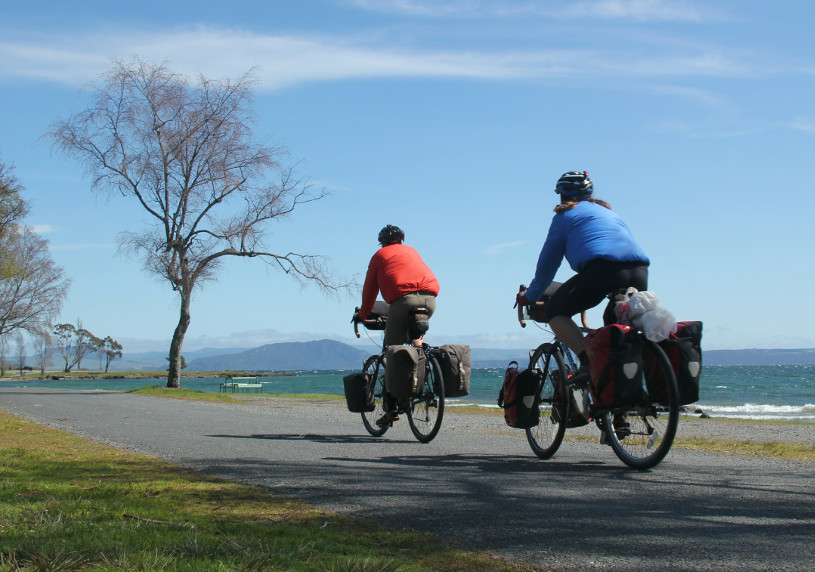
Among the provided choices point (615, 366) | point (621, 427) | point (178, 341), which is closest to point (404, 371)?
point (621, 427)

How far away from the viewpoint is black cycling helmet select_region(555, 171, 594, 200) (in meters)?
5.55

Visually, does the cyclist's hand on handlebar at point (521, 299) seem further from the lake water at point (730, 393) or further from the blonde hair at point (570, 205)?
the lake water at point (730, 393)

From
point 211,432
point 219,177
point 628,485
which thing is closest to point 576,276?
point 628,485

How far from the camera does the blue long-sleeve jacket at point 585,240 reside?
504 cm

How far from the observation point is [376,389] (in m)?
8.09

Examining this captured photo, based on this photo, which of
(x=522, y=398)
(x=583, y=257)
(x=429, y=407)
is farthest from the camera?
(x=429, y=407)

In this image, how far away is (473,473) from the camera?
16.4 ft

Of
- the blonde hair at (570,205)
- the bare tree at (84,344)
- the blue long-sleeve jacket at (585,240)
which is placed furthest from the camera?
the bare tree at (84,344)

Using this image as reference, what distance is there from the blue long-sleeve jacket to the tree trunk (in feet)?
73.7

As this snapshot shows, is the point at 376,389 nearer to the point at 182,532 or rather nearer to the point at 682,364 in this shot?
the point at 682,364

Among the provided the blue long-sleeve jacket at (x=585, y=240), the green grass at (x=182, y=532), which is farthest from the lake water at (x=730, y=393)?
the green grass at (x=182, y=532)

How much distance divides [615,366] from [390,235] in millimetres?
3626

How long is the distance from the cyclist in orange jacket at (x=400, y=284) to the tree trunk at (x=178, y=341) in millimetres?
19948

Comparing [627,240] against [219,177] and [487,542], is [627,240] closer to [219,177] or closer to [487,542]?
[487,542]
